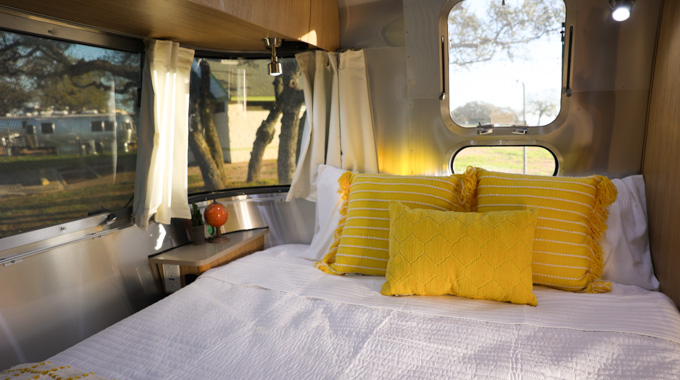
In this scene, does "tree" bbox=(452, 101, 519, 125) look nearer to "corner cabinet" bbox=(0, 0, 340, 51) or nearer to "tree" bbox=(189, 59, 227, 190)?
"corner cabinet" bbox=(0, 0, 340, 51)

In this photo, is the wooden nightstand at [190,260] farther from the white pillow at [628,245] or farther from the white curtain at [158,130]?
the white pillow at [628,245]

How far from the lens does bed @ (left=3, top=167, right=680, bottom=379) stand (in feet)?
4.77

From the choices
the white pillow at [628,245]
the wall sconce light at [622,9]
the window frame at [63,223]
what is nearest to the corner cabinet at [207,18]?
the window frame at [63,223]

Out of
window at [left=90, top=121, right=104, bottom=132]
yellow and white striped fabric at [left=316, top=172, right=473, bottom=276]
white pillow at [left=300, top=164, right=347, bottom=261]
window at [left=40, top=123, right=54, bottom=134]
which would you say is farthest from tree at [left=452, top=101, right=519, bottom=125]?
window at [left=40, top=123, right=54, bottom=134]

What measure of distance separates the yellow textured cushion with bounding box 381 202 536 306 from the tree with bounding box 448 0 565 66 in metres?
1.06

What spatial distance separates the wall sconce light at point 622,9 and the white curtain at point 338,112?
1310mm

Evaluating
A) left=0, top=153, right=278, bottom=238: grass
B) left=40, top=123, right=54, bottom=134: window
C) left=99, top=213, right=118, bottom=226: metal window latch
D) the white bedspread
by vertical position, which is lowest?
the white bedspread

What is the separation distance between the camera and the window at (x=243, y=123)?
9.93ft

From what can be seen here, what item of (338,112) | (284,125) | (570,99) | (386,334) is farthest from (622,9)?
(284,125)

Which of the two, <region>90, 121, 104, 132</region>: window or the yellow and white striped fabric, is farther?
<region>90, 121, 104, 132</region>: window

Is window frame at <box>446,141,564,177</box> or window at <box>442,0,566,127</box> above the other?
window at <box>442,0,566,127</box>

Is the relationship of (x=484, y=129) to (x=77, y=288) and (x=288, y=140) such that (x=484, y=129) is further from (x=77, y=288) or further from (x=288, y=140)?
(x=77, y=288)

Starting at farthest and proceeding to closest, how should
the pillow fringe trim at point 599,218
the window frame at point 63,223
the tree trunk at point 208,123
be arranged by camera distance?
the tree trunk at point 208,123, the pillow fringe trim at point 599,218, the window frame at point 63,223

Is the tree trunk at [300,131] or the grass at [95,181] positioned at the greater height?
the tree trunk at [300,131]
